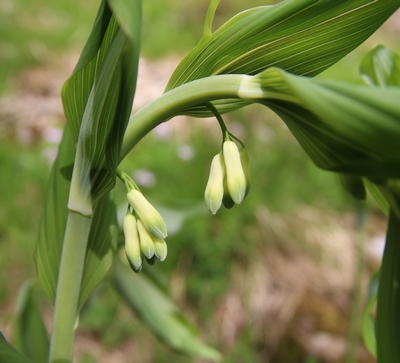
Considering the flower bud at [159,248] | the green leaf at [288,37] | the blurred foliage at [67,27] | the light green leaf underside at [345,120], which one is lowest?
the flower bud at [159,248]

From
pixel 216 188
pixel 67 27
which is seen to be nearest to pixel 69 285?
pixel 216 188

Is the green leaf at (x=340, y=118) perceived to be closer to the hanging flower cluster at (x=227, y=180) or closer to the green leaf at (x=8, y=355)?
the hanging flower cluster at (x=227, y=180)

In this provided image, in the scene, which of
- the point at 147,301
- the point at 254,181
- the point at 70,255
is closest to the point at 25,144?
the point at 254,181

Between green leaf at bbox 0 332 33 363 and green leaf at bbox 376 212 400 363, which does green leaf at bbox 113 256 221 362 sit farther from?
green leaf at bbox 376 212 400 363

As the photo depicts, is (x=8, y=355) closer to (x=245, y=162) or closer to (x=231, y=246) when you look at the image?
(x=245, y=162)

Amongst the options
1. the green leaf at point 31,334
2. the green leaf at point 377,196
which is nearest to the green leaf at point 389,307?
the green leaf at point 377,196

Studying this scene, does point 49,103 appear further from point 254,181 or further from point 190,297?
point 190,297

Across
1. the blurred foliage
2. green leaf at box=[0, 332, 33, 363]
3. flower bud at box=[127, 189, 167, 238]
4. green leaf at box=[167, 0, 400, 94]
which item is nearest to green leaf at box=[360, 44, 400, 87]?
green leaf at box=[167, 0, 400, 94]
